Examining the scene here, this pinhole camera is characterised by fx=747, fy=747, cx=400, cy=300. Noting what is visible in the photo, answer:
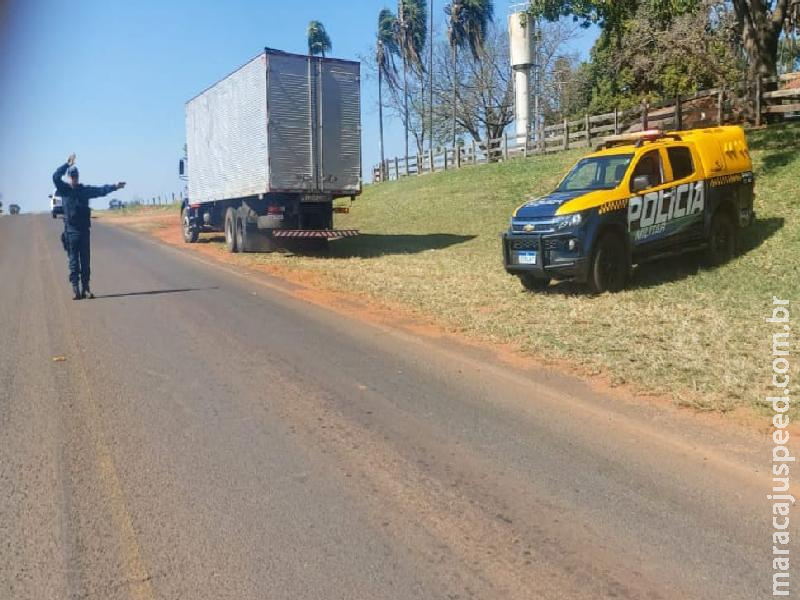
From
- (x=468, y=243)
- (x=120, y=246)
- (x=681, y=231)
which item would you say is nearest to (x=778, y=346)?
(x=681, y=231)

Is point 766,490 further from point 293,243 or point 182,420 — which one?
point 293,243

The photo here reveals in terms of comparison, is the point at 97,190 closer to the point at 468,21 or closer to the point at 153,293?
the point at 153,293

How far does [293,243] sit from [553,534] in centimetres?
1656

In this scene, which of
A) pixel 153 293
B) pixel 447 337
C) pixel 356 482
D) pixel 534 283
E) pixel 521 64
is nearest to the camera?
pixel 356 482

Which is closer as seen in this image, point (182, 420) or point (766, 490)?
point (766, 490)

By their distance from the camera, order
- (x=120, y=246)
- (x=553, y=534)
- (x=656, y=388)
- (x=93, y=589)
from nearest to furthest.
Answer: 1. (x=93, y=589)
2. (x=553, y=534)
3. (x=656, y=388)
4. (x=120, y=246)

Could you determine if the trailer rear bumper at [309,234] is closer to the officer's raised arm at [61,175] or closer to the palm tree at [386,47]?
the officer's raised arm at [61,175]

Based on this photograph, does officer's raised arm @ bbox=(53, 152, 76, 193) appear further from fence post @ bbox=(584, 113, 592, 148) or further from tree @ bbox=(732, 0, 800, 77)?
fence post @ bbox=(584, 113, 592, 148)

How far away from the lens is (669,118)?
77.8 ft

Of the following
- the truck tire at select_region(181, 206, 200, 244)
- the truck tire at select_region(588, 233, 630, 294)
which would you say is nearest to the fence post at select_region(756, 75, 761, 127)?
the truck tire at select_region(588, 233, 630, 294)

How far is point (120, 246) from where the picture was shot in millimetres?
22781

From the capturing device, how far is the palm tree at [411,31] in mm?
60425

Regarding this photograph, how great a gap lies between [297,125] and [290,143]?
0.44m

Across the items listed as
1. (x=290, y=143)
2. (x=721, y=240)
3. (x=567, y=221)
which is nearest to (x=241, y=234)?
(x=290, y=143)
